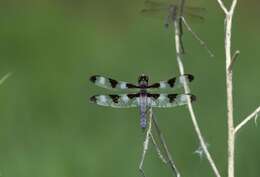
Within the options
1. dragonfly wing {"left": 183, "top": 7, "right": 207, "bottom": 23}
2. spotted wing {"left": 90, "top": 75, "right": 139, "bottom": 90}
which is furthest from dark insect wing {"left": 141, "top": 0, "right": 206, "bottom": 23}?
spotted wing {"left": 90, "top": 75, "right": 139, "bottom": 90}

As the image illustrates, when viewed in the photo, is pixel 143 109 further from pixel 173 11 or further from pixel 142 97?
pixel 173 11

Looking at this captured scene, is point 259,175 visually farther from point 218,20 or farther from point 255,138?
point 218,20

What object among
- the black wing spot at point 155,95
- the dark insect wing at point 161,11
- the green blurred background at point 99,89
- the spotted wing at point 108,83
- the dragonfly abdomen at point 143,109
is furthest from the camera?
the green blurred background at point 99,89

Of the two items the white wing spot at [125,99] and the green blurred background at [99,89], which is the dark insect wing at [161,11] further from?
the green blurred background at [99,89]

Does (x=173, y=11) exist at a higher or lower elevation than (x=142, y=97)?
higher

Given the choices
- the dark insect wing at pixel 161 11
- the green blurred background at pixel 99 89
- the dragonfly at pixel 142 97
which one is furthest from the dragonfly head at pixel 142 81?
the green blurred background at pixel 99 89

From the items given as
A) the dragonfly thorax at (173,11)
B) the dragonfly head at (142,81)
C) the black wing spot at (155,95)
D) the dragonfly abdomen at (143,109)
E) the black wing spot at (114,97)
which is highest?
the dragonfly thorax at (173,11)

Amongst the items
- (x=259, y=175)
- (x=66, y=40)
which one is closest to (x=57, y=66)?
(x=66, y=40)

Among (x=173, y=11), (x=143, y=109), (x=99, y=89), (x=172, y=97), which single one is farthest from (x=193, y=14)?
(x=99, y=89)
